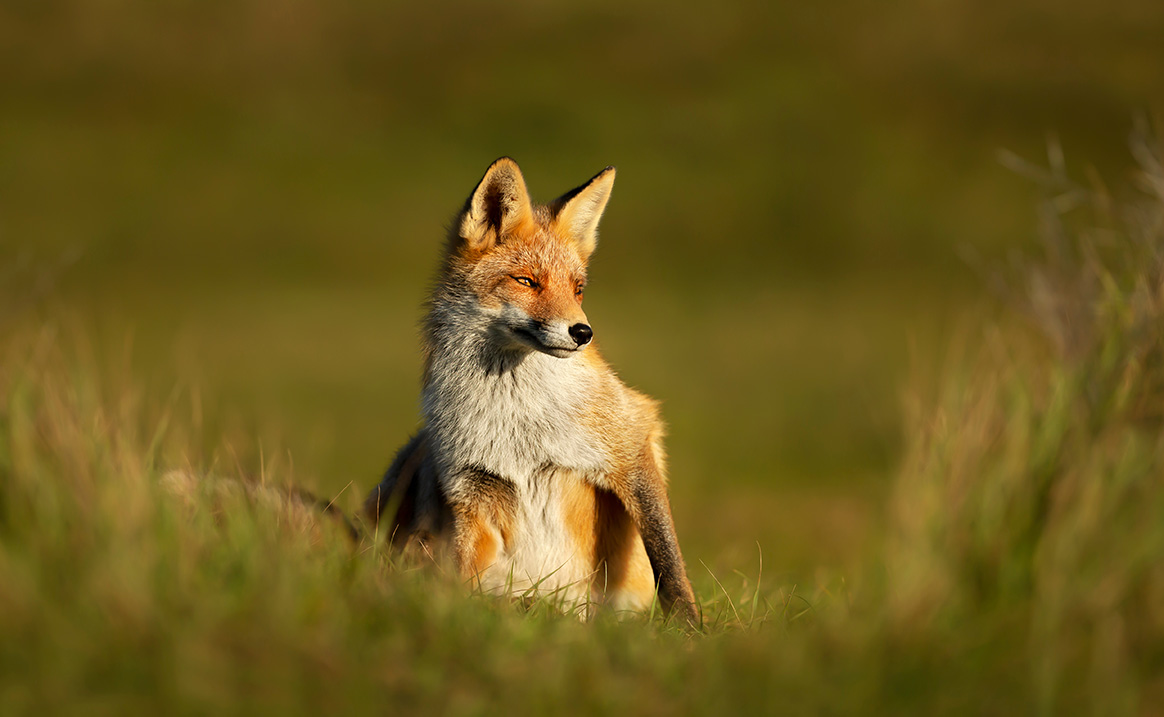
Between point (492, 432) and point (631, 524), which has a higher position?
point (492, 432)

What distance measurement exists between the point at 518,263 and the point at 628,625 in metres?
2.17

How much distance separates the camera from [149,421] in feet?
13.6

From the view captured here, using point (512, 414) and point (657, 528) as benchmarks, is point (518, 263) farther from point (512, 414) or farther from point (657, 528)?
point (657, 528)

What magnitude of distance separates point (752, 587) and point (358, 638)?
3.01m

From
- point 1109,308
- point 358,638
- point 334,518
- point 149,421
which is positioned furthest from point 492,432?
point 1109,308

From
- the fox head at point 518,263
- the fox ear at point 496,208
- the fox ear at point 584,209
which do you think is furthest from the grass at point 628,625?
the fox ear at point 584,209

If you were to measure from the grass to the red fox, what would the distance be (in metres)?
1.06

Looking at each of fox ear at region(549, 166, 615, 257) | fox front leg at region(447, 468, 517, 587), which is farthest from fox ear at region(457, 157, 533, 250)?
fox front leg at region(447, 468, 517, 587)

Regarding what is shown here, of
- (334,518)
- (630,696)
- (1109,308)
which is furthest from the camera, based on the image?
(334,518)

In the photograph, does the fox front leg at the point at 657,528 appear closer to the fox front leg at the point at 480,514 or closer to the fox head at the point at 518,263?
the fox front leg at the point at 480,514

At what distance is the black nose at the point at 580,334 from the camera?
4.67 metres

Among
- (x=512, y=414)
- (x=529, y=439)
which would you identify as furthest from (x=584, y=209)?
(x=529, y=439)

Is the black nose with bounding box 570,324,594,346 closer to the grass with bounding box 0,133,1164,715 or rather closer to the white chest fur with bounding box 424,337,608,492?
the white chest fur with bounding box 424,337,608,492

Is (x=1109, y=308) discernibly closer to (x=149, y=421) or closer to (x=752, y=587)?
(x=752, y=587)
